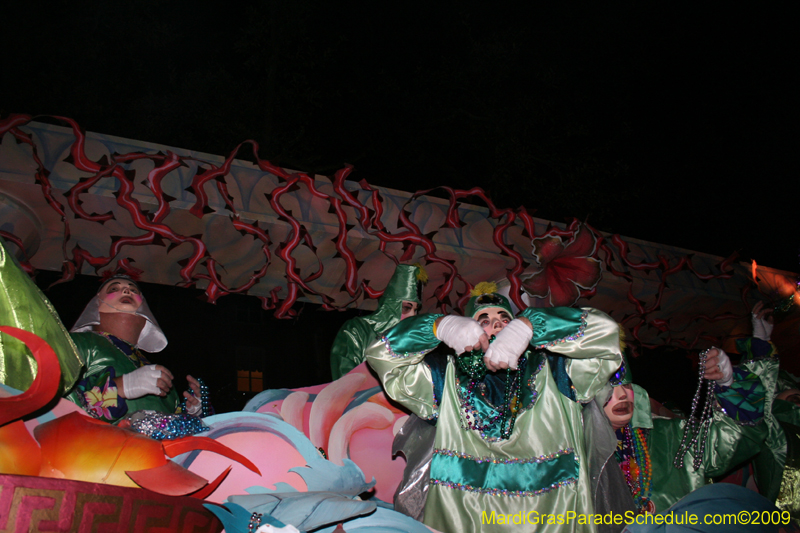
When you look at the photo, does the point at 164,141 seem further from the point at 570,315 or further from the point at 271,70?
the point at 570,315

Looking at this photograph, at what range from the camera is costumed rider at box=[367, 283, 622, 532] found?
2.18 m

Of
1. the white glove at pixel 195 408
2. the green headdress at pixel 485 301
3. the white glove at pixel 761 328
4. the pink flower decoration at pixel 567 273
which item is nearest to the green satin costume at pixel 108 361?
the white glove at pixel 195 408

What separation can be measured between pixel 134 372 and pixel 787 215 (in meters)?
5.97

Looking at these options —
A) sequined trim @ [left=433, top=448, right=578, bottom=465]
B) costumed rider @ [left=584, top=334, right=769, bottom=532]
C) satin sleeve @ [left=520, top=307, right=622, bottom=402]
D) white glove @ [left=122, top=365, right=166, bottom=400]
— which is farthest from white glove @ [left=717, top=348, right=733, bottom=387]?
white glove @ [left=122, top=365, right=166, bottom=400]

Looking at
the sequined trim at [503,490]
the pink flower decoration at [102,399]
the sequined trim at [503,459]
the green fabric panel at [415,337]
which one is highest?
the green fabric panel at [415,337]

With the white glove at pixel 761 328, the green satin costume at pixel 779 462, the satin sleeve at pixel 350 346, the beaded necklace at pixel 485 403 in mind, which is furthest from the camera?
the white glove at pixel 761 328

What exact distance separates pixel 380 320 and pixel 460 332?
124 centimetres

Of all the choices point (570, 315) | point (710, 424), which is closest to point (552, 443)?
point (570, 315)

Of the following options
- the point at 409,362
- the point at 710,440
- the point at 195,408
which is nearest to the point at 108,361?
the point at 195,408

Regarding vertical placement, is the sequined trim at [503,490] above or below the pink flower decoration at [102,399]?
below

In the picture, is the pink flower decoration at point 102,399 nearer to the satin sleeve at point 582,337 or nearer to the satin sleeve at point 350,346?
the satin sleeve at point 350,346

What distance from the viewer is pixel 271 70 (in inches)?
245

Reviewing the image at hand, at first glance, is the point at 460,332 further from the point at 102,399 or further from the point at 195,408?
the point at 102,399

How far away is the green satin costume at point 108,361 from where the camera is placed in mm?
2506
